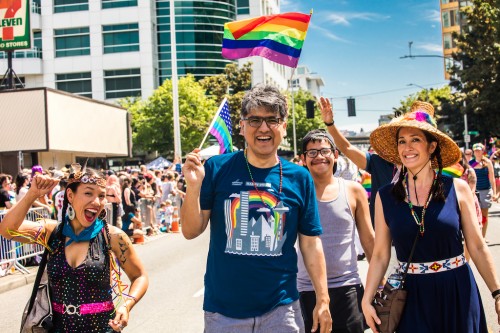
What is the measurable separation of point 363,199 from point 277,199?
5.45 feet

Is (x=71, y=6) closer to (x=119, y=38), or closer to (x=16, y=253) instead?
(x=119, y=38)

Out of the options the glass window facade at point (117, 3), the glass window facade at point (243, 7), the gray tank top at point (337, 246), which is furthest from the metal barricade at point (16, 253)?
the glass window facade at point (243, 7)

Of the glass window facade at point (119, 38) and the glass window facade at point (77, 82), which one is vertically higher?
the glass window facade at point (119, 38)

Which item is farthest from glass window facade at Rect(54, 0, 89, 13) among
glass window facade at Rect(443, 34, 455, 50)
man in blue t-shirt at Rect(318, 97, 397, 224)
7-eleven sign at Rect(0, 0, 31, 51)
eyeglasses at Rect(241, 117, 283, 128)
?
eyeglasses at Rect(241, 117, 283, 128)

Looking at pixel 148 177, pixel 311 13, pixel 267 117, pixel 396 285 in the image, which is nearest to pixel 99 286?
pixel 267 117

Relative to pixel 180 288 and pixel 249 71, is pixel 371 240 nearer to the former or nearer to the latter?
pixel 180 288

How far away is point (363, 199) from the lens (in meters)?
4.88

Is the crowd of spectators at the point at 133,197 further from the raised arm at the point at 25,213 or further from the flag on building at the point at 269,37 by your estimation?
the raised arm at the point at 25,213

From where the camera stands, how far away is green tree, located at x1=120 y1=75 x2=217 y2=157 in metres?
51.9

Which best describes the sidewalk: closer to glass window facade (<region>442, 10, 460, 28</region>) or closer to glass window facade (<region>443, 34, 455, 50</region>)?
glass window facade (<region>443, 34, 455, 50</region>)

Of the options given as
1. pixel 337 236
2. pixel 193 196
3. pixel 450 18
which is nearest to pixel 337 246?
pixel 337 236

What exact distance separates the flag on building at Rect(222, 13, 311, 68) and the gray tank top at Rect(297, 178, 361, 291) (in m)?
2.42

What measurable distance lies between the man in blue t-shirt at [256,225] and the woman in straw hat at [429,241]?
1.46 ft

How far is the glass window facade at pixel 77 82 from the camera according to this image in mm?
65000
